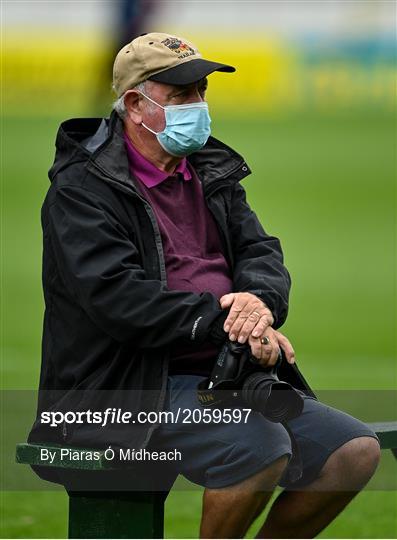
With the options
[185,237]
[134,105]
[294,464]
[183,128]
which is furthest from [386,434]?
[134,105]

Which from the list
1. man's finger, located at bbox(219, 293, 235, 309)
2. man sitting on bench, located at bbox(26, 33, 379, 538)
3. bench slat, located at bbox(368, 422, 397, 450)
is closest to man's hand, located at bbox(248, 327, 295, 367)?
man sitting on bench, located at bbox(26, 33, 379, 538)

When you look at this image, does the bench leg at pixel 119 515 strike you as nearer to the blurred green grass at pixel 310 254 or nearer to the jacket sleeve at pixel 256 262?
the jacket sleeve at pixel 256 262

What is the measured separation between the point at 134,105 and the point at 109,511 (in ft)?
4.63

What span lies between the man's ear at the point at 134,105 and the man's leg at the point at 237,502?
1.33 metres

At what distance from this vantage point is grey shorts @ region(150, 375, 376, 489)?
4.70 metres

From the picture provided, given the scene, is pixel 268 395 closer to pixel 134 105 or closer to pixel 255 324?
pixel 255 324

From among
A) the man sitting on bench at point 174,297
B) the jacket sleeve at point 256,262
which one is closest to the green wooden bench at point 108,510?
the man sitting on bench at point 174,297

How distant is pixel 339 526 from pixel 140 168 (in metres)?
2.49

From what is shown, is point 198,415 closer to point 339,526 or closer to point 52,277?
point 52,277

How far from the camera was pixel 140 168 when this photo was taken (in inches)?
206

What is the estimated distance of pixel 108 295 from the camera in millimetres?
4875

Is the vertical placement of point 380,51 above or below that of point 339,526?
below

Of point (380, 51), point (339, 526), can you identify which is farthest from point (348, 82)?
point (339, 526)

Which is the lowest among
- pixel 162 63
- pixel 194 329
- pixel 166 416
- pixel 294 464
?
pixel 294 464
